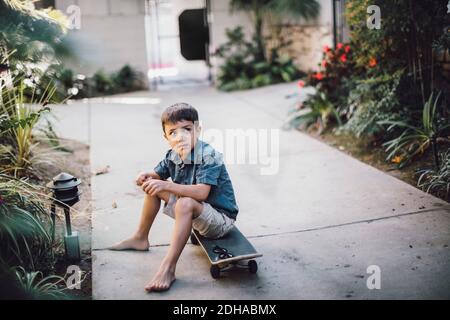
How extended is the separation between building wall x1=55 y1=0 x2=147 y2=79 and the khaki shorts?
25.7ft

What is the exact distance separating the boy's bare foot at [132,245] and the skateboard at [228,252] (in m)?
0.42

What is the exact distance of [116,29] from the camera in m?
11.5

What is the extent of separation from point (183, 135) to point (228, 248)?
0.78 m

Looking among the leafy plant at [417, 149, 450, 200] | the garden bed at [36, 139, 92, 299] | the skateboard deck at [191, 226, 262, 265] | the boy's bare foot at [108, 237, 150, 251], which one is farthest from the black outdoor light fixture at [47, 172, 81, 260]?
the leafy plant at [417, 149, 450, 200]

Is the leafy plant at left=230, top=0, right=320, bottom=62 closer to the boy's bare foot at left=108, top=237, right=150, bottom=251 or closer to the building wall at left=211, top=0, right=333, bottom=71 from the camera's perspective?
the building wall at left=211, top=0, right=333, bottom=71

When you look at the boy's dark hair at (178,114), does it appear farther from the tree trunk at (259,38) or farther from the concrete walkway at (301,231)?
the tree trunk at (259,38)

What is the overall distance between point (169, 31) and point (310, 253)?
11702 mm

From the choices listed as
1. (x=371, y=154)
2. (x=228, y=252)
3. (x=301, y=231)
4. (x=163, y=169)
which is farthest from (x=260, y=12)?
(x=228, y=252)

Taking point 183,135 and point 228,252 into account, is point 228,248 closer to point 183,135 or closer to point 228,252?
point 228,252

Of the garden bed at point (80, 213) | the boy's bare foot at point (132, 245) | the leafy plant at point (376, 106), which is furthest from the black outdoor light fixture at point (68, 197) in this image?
the leafy plant at point (376, 106)

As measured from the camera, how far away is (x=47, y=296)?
10.8ft
